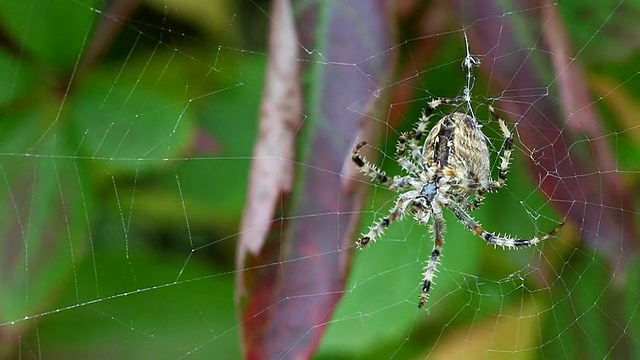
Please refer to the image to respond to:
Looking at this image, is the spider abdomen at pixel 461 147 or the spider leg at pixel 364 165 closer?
the spider leg at pixel 364 165

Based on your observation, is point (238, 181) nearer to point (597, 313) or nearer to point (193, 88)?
point (193, 88)

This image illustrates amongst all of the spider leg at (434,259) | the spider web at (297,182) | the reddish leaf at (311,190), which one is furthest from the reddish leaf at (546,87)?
the spider leg at (434,259)

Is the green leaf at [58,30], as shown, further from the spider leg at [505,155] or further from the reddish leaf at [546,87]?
the spider leg at [505,155]

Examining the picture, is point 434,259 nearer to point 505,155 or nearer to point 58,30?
point 505,155

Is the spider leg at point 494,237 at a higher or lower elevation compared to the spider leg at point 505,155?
lower

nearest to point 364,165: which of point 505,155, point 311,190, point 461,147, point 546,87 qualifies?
point 311,190

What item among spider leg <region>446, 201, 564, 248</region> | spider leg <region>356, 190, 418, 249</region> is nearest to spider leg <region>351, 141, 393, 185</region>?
spider leg <region>356, 190, 418, 249</region>
